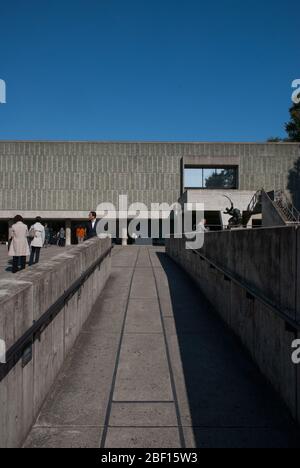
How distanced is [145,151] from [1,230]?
19500 millimetres

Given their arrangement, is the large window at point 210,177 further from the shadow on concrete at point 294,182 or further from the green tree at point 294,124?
the green tree at point 294,124

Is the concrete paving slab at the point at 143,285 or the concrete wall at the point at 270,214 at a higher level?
the concrete wall at the point at 270,214

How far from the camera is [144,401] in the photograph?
4.32 metres

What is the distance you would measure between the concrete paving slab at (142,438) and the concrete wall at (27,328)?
73 cm

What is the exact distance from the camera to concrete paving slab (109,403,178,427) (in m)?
3.85

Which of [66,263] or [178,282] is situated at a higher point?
[66,263]

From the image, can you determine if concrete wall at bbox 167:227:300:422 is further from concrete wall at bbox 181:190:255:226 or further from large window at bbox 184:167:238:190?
large window at bbox 184:167:238:190

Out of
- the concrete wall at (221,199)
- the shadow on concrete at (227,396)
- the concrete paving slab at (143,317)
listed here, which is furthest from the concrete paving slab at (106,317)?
the concrete wall at (221,199)

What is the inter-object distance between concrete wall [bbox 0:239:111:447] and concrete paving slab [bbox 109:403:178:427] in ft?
2.43

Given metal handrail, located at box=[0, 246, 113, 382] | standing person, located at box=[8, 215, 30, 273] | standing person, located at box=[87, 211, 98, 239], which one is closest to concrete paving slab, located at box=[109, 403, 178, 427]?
metal handrail, located at box=[0, 246, 113, 382]

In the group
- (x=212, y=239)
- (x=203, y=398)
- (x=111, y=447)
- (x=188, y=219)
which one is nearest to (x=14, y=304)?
(x=111, y=447)

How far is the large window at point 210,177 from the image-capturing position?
48.8 meters

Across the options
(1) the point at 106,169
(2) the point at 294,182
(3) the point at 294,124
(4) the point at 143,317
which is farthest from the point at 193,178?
(4) the point at 143,317

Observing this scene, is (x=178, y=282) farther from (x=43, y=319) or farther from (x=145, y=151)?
(x=145, y=151)
